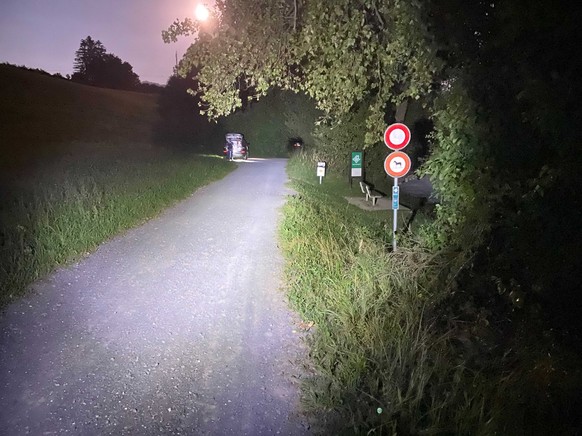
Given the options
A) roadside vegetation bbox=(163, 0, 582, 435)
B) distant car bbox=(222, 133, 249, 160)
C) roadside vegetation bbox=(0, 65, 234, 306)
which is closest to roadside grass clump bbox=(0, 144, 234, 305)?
roadside vegetation bbox=(0, 65, 234, 306)

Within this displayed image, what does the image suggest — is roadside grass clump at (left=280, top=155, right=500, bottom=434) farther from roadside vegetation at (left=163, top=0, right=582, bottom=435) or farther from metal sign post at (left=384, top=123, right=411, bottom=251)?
metal sign post at (left=384, top=123, right=411, bottom=251)

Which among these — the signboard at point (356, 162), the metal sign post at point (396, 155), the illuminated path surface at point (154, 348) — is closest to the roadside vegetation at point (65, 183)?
the illuminated path surface at point (154, 348)

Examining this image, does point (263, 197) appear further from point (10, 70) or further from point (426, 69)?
point (10, 70)

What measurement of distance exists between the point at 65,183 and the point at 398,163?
9.43 meters

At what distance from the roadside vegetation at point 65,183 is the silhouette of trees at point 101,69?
170 feet

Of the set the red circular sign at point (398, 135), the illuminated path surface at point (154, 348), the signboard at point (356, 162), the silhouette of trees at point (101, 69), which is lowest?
the illuminated path surface at point (154, 348)

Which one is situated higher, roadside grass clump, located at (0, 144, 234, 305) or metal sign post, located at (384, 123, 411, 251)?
→ metal sign post, located at (384, 123, 411, 251)

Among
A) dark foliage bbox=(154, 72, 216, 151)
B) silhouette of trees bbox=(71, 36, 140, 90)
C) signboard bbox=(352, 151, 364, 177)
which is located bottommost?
signboard bbox=(352, 151, 364, 177)

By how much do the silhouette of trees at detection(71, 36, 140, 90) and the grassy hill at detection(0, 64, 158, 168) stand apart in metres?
35.7

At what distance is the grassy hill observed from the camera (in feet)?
84.4

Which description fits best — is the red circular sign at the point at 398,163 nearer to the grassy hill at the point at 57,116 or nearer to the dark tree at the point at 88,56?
the grassy hill at the point at 57,116

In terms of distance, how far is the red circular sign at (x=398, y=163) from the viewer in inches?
323

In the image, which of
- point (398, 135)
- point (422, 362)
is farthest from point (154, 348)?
point (398, 135)

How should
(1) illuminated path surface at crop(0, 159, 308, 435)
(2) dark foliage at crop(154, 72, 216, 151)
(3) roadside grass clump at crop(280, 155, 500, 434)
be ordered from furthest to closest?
(2) dark foliage at crop(154, 72, 216, 151) < (1) illuminated path surface at crop(0, 159, 308, 435) < (3) roadside grass clump at crop(280, 155, 500, 434)
